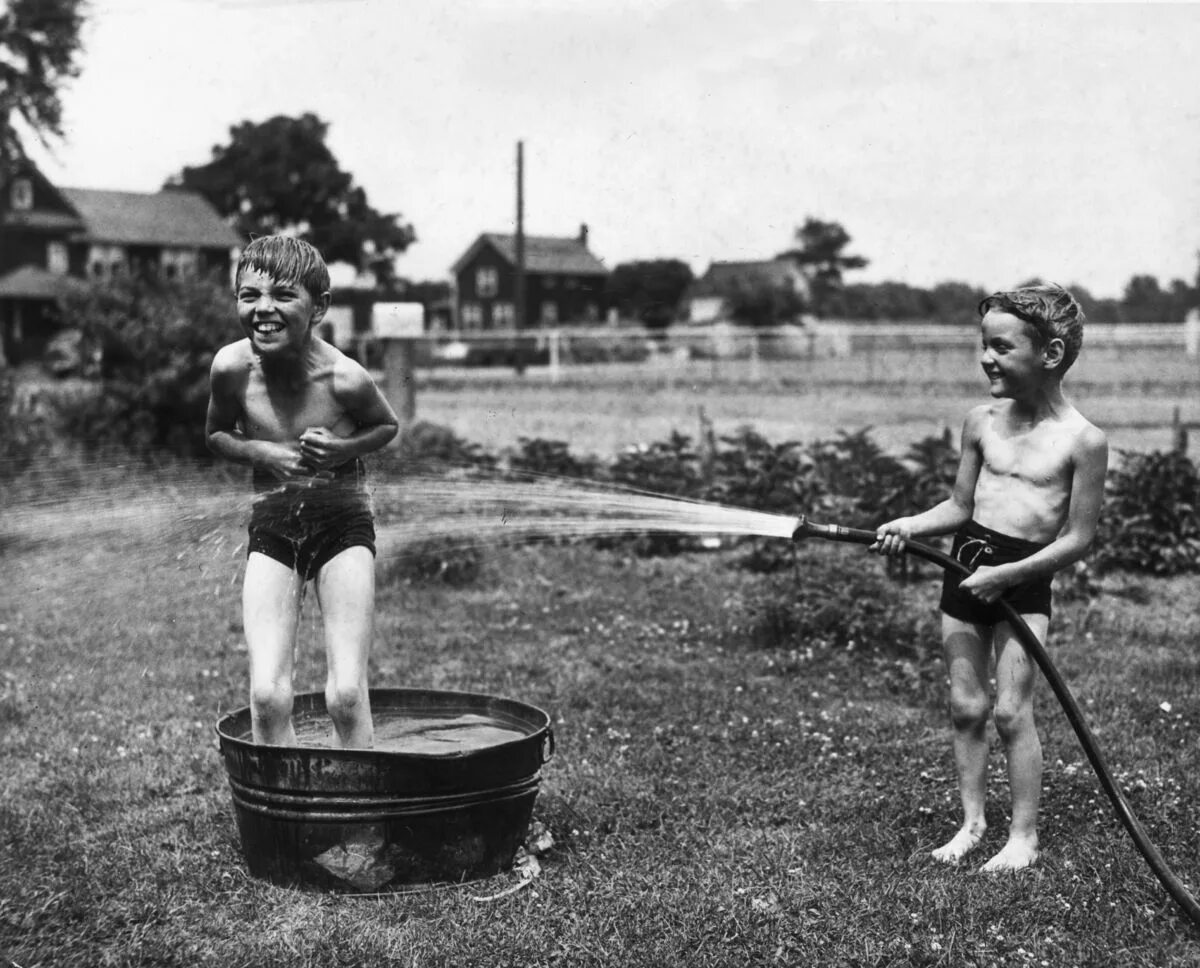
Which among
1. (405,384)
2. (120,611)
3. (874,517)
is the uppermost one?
(405,384)

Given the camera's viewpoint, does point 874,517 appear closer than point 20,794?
No

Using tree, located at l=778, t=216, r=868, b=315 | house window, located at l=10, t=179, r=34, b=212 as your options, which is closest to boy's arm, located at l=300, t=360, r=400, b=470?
house window, located at l=10, t=179, r=34, b=212

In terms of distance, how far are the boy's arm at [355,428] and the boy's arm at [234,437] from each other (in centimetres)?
5

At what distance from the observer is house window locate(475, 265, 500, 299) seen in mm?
64188

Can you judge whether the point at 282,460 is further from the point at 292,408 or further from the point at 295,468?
the point at 292,408

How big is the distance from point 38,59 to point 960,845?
28928 mm

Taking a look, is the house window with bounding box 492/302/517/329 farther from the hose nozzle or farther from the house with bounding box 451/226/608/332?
the hose nozzle

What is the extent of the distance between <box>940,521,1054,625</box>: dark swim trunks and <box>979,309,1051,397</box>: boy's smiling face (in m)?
0.42

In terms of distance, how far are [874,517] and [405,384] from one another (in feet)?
11.5

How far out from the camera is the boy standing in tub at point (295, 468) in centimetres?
386

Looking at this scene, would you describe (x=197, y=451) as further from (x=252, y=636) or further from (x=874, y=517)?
(x=252, y=636)

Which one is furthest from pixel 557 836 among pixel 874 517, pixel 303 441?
pixel 874 517

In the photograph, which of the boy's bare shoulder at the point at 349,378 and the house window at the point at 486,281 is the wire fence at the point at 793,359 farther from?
the house window at the point at 486,281

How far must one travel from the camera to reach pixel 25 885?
382 centimetres
